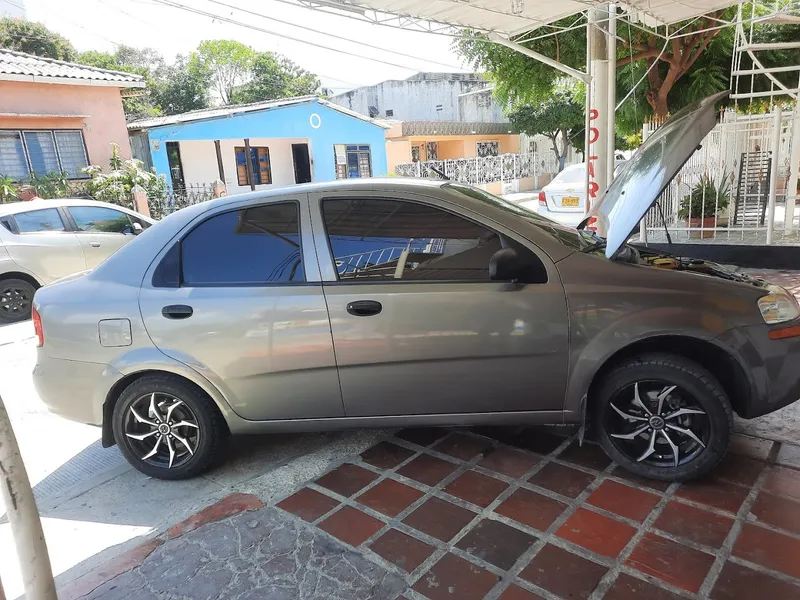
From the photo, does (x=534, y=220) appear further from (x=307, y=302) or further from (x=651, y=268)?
(x=307, y=302)

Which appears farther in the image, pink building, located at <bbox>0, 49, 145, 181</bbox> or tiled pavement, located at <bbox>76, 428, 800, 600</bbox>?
pink building, located at <bbox>0, 49, 145, 181</bbox>

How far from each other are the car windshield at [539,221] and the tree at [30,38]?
32.1 m

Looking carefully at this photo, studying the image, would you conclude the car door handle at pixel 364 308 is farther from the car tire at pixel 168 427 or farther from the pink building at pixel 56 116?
the pink building at pixel 56 116

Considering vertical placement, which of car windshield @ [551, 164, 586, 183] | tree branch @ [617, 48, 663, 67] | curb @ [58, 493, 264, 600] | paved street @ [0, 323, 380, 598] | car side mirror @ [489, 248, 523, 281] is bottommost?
paved street @ [0, 323, 380, 598]

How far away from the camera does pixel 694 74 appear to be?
1094 centimetres

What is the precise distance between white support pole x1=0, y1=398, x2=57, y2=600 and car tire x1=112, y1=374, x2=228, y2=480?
1460 millimetres

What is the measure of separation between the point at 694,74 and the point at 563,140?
1878 cm

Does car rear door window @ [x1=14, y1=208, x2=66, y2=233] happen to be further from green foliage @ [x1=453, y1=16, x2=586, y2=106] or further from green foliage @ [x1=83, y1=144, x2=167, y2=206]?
green foliage @ [x1=453, y1=16, x2=586, y2=106]

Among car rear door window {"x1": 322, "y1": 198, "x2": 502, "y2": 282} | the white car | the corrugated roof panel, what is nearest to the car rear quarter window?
car rear door window {"x1": 322, "y1": 198, "x2": 502, "y2": 282}

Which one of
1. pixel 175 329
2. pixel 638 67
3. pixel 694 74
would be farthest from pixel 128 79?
pixel 175 329

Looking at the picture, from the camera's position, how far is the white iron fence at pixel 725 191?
877cm

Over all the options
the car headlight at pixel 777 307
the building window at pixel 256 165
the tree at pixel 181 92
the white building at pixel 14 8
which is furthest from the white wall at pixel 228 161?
the car headlight at pixel 777 307

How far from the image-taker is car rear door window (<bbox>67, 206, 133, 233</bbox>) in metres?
8.22

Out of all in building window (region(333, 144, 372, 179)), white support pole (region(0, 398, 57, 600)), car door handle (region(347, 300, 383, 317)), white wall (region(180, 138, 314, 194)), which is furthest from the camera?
building window (region(333, 144, 372, 179))
